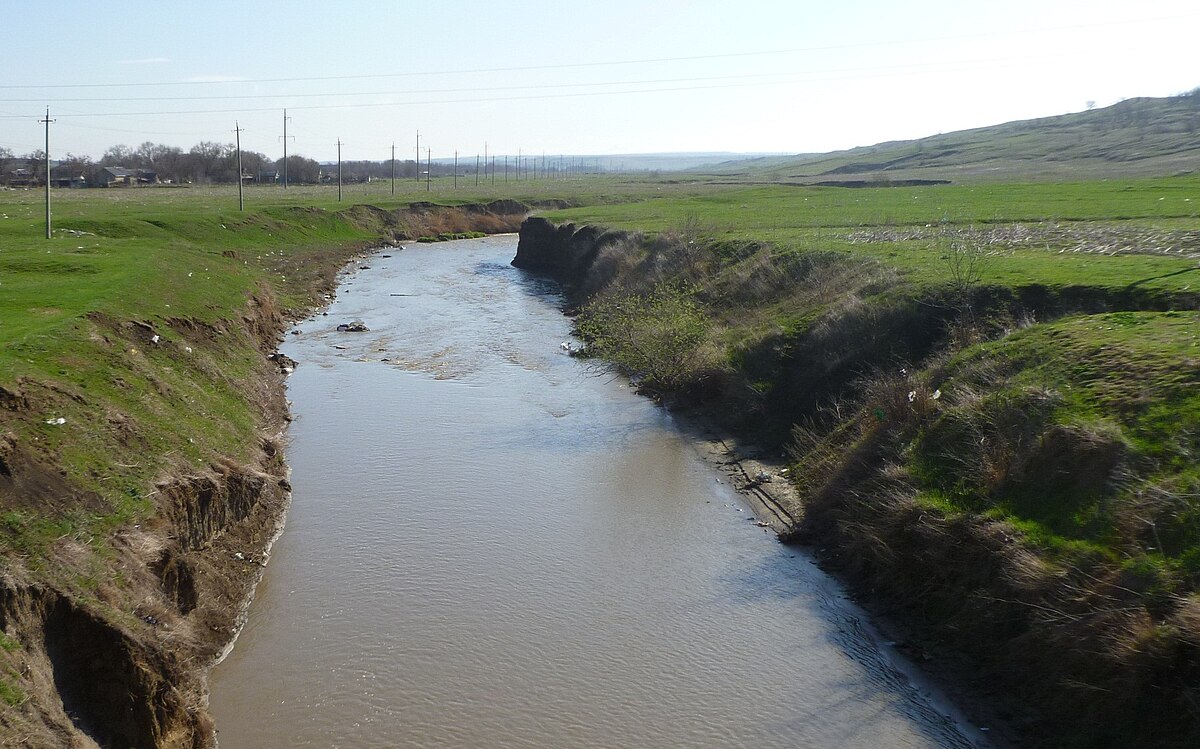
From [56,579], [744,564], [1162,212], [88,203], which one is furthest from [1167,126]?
[56,579]

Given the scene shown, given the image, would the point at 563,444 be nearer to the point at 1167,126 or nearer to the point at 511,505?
the point at 511,505

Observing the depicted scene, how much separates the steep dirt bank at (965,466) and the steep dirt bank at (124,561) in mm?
9973

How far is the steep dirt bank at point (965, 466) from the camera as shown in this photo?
11.5 metres

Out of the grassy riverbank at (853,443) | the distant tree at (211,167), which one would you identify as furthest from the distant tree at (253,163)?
the grassy riverbank at (853,443)

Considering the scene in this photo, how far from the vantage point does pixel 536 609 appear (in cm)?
1530

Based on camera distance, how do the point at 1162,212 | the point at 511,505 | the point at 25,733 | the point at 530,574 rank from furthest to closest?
the point at 1162,212
the point at 511,505
the point at 530,574
the point at 25,733

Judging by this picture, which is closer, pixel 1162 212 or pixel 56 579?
pixel 56 579

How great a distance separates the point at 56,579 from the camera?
11102mm

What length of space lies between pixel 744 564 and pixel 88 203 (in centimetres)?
6684

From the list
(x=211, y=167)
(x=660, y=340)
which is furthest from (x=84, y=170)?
(x=660, y=340)

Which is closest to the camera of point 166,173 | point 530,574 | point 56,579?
point 56,579

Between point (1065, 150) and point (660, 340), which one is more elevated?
point (1065, 150)

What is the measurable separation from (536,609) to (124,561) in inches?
236

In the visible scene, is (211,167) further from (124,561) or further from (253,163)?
(124,561)
